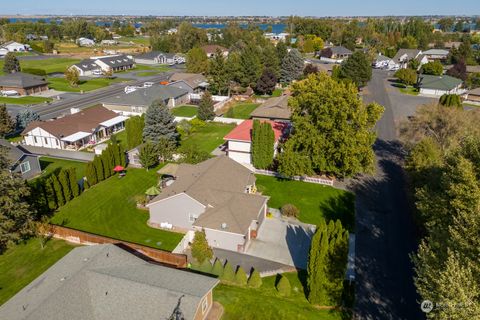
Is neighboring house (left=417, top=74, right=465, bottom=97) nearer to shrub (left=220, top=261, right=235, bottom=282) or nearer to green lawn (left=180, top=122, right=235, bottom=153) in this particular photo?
green lawn (left=180, top=122, right=235, bottom=153)

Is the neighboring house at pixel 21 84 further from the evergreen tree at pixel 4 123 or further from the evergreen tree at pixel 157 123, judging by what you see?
the evergreen tree at pixel 157 123

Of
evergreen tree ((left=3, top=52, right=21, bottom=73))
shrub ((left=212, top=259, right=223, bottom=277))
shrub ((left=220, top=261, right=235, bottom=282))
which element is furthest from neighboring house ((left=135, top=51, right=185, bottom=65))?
shrub ((left=220, top=261, right=235, bottom=282))

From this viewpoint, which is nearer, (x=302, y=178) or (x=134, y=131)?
(x=302, y=178)

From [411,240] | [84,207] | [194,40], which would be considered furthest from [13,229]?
[194,40]

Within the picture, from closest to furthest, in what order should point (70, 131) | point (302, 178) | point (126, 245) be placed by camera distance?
point (126, 245) < point (302, 178) < point (70, 131)

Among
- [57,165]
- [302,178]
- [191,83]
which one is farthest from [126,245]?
[191,83]

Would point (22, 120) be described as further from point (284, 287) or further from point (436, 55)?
point (436, 55)

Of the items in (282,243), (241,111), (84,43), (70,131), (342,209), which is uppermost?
(84,43)

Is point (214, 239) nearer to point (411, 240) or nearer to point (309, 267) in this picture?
point (309, 267)
